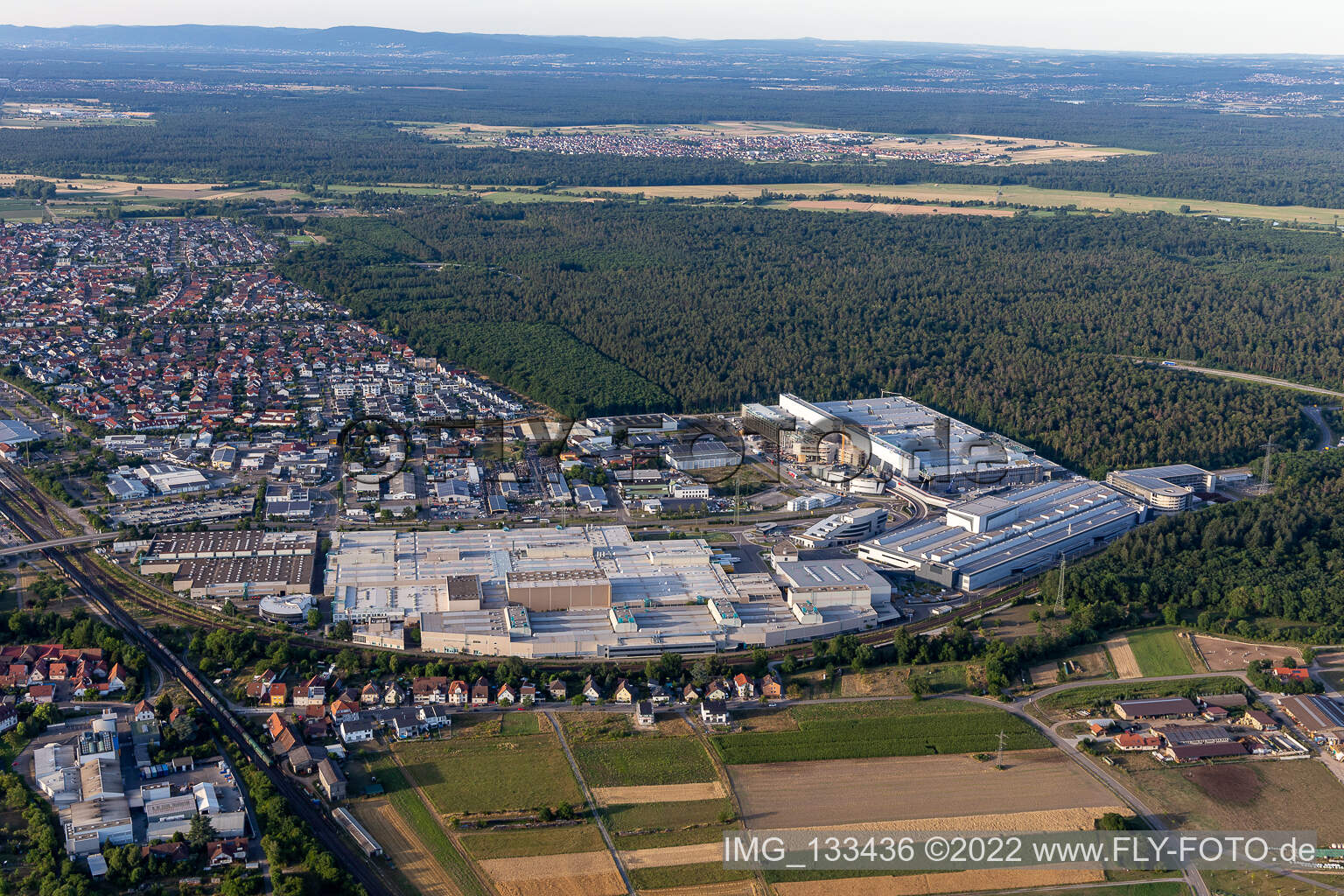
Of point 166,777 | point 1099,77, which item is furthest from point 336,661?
point 1099,77

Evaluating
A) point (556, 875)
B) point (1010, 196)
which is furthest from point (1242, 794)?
point (1010, 196)

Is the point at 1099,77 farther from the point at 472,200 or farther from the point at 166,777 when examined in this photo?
the point at 166,777

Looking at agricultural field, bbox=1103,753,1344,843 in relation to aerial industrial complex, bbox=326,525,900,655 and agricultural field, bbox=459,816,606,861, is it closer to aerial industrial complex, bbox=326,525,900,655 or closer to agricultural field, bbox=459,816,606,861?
aerial industrial complex, bbox=326,525,900,655

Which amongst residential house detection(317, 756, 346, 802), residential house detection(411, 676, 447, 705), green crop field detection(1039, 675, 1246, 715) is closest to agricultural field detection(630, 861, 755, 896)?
residential house detection(317, 756, 346, 802)

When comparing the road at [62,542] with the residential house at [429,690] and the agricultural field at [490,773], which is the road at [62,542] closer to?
the residential house at [429,690]

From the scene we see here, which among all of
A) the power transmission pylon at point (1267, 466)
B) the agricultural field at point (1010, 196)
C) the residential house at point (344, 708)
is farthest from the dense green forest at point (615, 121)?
the residential house at point (344, 708)
